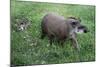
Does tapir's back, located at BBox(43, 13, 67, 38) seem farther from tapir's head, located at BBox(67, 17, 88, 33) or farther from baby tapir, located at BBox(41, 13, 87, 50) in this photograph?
tapir's head, located at BBox(67, 17, 88, 33)

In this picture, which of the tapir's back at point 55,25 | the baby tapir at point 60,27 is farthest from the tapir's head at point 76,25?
the tapir's back at point 55,25

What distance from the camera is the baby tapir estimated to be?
9.60 ft

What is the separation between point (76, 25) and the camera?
310 centimetres

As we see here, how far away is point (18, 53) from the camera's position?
9.05ft

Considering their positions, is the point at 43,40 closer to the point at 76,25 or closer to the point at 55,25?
the point at 55,25

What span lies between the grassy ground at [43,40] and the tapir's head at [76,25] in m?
0.07

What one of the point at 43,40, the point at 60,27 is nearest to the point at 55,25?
the point at 60,27

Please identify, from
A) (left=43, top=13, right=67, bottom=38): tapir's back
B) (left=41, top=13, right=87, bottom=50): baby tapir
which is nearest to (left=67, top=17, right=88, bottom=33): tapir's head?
(left=41, top=13, right=87, bottom=50): baby tapir

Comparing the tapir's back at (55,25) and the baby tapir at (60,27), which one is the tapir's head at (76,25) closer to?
the baby tapir at (60,27)

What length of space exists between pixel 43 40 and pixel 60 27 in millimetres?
330

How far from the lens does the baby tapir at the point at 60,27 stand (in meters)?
2.93
